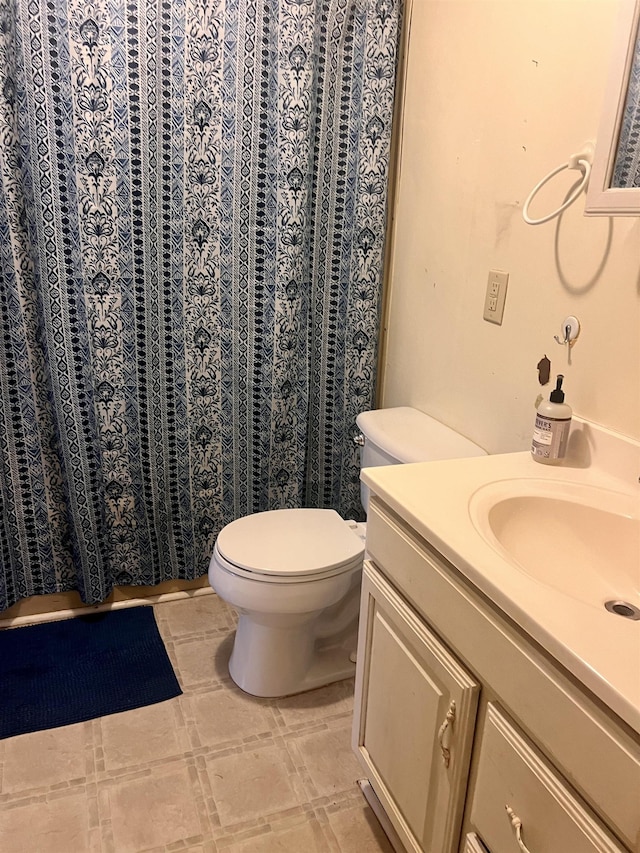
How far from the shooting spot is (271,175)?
1.86m

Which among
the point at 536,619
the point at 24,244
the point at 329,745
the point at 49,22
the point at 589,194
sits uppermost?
the point at 49,22

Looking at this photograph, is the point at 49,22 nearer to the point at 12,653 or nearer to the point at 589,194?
the point at 589,194

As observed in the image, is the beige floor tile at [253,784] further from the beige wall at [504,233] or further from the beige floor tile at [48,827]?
the beige wall at [504,233]

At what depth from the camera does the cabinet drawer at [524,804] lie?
734 mm

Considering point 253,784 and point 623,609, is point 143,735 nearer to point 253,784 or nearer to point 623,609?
point 253,784

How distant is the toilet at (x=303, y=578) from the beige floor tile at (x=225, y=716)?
42mm

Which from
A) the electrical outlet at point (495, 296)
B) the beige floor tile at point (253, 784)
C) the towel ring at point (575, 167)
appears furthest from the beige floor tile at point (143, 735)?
the towel ring at point (575, 167)

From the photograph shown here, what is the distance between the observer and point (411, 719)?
1.12 meters

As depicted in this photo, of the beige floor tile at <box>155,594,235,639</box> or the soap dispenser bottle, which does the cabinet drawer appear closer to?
the soap dispenser bottle

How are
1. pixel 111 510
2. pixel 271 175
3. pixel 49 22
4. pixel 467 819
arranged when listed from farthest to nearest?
pixel 111 510, pixel 271 175, pixel 49 22, pixel 467 819

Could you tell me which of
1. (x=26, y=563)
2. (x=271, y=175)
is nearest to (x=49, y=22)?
(x=271, y=175)

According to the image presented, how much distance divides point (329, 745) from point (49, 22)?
1.95m

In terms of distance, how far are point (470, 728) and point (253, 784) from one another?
2.52ft

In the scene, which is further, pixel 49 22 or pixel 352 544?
pixel 352 544
